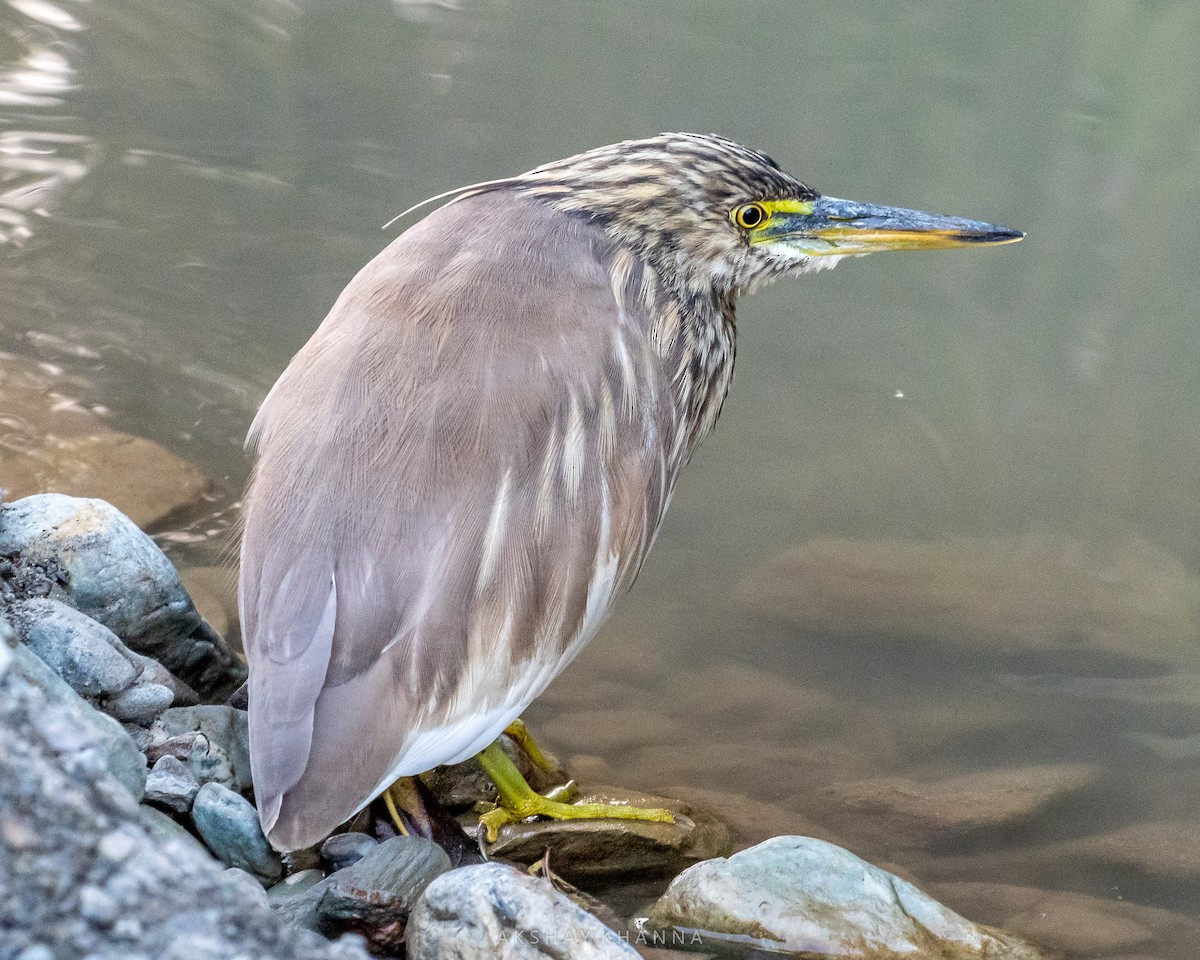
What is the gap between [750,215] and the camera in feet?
8.72

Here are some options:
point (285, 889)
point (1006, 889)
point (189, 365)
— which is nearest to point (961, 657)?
point (1006, 889)

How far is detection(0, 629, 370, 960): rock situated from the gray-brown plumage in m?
0.63

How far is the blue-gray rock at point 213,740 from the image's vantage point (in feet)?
6.63

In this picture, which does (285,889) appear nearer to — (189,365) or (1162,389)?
(189,365)

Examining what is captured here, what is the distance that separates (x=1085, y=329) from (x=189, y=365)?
10.00 ft

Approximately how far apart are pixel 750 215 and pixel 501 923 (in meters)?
1.53

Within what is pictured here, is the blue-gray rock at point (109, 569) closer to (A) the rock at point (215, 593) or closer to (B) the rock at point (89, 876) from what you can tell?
(A) the rock at point (215, 593)

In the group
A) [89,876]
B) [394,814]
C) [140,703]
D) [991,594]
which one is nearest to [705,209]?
[394,814]

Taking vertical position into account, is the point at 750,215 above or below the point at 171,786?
above

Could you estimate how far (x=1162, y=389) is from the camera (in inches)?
171

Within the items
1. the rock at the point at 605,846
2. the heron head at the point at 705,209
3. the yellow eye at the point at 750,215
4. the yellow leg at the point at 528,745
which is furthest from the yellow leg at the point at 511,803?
the yellow eye at the point at 750,215

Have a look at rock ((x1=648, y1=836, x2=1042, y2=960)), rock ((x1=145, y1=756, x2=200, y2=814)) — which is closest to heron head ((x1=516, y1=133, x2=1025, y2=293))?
rock ((x1=648, y1=836, x2=1042, y2=960))

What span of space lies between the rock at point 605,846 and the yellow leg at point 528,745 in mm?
212

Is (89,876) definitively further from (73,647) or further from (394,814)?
(394,814)
